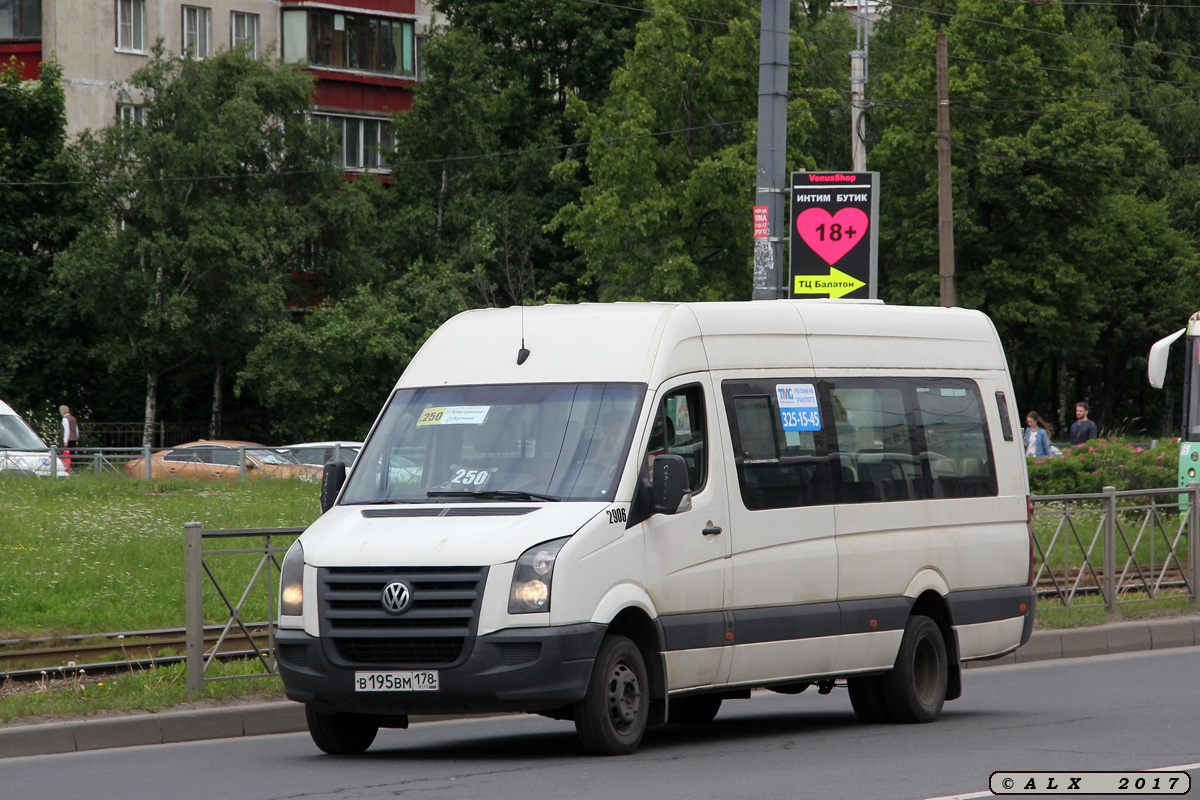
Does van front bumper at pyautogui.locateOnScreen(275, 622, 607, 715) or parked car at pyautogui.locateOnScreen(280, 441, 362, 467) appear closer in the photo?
van front bumper at pyautogui.locateOnScreen(275, 622, 607, 715)

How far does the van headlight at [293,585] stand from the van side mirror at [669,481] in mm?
1909

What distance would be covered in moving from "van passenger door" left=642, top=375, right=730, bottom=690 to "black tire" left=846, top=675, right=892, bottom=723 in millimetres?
1734

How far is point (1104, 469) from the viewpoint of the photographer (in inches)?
965

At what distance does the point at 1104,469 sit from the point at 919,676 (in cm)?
1392

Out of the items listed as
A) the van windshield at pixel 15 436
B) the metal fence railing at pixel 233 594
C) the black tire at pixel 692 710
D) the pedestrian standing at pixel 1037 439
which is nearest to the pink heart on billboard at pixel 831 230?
the black tire at pixel 692 710

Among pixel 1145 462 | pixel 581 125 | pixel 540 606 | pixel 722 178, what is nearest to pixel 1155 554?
pixel 1145 462

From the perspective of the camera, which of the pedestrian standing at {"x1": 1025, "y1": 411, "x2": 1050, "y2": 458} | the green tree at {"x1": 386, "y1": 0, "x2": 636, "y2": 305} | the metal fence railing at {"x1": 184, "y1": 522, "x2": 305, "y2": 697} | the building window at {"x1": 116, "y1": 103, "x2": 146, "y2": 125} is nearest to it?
the metal fence railing at {"x1": 184, "y1": 522, "x2": 305, "y2": 697}

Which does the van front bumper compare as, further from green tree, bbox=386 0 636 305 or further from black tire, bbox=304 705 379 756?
green tree, bbox=386 0 636 305

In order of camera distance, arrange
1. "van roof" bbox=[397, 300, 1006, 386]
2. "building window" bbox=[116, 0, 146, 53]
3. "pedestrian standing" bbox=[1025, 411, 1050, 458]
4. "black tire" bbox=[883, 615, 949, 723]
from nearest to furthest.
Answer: "van roof" bbox=[397, 300, 1006, 386], "black tire" bbox=[883, 615, 949, 723], "pedestrian standing" bbox=[1025, 411, 1050, 458], "building window" bbox=[116, 0, 146, 53]

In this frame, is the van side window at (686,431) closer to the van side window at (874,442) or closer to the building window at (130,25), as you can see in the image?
the van side window at (874,442)

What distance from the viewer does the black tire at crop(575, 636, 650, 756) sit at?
9.07 meters

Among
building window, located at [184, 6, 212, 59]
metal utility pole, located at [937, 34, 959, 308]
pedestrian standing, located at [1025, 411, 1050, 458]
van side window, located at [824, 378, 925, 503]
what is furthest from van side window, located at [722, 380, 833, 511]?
building window, located at [184, 6, 212, 59]

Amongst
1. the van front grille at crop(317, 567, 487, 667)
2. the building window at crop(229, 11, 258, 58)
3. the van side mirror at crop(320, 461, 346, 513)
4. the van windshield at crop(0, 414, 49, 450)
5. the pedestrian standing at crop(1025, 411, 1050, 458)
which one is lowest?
the van windshield at crop(0, 414, 49, 450)

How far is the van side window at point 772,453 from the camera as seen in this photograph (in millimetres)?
10320
